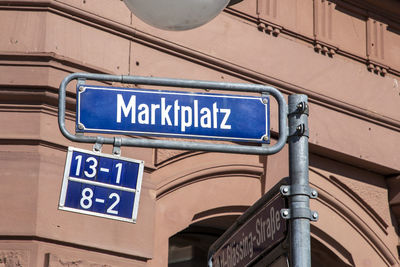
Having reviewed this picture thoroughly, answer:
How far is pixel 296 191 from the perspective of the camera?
4332 mm

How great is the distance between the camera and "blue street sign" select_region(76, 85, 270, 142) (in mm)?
4336

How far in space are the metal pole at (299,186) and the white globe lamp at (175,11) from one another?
0.53 metres

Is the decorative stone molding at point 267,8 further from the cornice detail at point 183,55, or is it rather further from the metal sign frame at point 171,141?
the metal sign frame at point 171,141

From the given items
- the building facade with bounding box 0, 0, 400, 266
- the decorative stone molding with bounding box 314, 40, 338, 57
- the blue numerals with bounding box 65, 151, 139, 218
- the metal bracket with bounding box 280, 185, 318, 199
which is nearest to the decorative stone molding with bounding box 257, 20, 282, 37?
the building facade with bounding box 0, 0, 400, 266

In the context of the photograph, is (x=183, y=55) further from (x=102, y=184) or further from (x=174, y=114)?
(x=174, y=114)

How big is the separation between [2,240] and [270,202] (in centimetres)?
310

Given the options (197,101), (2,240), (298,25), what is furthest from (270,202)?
(298,25)

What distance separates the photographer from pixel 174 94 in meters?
4.46

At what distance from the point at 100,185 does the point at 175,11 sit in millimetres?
860

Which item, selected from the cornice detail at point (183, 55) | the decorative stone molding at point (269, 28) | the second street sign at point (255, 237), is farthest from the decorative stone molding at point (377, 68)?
the second street sign at point (255, 237)

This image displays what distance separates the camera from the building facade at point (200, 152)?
23.9ft

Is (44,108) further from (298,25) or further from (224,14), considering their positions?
(298,25)

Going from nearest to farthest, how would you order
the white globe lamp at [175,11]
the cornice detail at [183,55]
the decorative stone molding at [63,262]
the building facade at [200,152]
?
the white globe lamp at [175,11], the decorative stone molding at [63,262], the building facade at [200,152], the cornice detail at [183,55]

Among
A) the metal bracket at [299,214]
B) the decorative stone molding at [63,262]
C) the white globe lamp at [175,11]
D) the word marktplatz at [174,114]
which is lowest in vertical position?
the metal bracket at [299,214]
